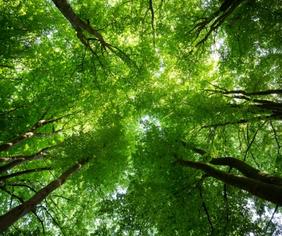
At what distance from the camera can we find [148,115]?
1614cm

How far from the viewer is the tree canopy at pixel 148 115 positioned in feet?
32.9

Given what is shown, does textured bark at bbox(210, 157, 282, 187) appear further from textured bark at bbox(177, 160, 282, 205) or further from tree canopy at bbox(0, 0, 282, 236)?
textured bark at bbox(177, 160, 282, 205)

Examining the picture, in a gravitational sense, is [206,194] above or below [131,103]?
below

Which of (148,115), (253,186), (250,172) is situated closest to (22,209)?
(253,186)

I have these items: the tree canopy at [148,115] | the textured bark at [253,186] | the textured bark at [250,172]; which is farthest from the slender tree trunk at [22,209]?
the textured bark at [250,172]

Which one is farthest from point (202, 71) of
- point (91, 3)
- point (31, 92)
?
point (31, 92)

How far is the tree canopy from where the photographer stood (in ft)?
32.9

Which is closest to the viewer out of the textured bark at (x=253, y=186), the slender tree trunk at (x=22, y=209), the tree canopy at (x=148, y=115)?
the textured bark at (x=253, y=186)

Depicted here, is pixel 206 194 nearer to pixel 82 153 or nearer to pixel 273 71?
pixel 82 153

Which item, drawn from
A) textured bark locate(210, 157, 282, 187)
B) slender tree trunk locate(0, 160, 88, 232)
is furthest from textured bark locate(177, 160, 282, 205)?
slender tree trunk locate(0, 160, 88, 232)

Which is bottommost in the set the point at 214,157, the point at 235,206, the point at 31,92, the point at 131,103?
the point at 235,206

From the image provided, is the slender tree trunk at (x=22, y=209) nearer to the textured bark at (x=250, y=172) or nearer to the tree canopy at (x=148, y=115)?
the tree canopy at (x=148, y=115)

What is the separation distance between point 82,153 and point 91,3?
7597 millimetres

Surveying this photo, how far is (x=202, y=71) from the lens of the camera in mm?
15812
